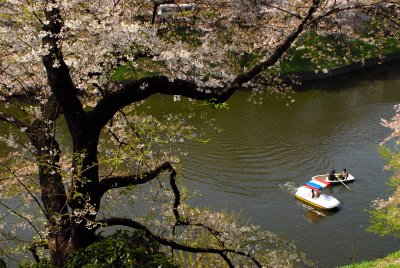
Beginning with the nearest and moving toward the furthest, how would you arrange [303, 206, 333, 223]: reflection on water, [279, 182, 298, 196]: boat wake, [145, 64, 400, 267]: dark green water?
[145, 64, 400, 267]: dark green water, [303, 206, 333, 223]: reflection on water, [279, 182, 298, 196]: boat wake

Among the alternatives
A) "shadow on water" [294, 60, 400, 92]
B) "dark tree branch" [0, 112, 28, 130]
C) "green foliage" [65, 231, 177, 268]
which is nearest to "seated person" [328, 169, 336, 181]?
"shadow on water" [294, 60, 400, 92]

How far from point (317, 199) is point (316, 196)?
16 centimetres

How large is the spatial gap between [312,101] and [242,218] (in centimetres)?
1523

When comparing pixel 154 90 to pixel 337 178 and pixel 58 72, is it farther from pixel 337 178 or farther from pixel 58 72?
pixel 337 178

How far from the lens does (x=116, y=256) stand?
16.5 feet

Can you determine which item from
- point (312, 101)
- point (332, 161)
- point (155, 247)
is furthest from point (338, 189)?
point (155, 247)

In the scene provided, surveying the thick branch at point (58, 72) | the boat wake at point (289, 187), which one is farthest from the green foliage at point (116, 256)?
the boat wake at point (289, 187)

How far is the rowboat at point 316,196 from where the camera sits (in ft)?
56.2

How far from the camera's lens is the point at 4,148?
2098 cm

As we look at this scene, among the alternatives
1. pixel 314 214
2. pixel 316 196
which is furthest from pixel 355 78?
pixel 314 214

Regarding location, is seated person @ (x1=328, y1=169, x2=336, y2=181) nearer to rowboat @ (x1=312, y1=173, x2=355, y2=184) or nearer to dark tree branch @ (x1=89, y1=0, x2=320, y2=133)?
rowboat @ (x1=312, y1=173, x2=355, y2=184)

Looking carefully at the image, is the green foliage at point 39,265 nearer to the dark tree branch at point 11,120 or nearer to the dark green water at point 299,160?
the dark tree branch at point 11,120

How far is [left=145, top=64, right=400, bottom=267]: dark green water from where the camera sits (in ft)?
50.9

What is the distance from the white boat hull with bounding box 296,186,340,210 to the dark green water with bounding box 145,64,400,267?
0.99 ft
